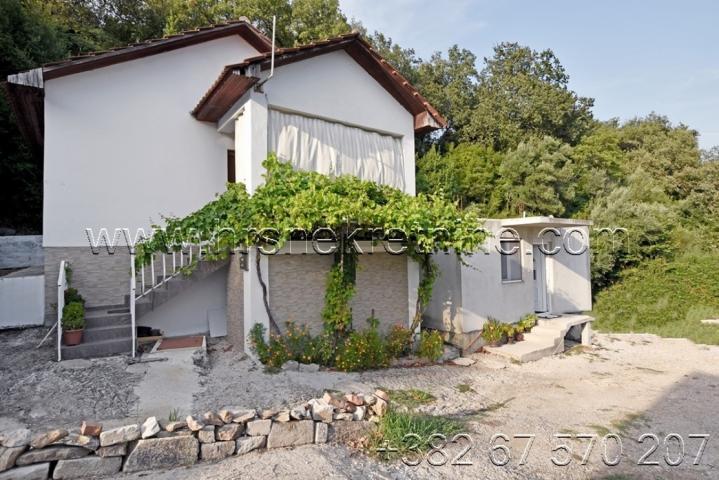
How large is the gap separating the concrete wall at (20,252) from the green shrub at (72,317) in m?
7.91

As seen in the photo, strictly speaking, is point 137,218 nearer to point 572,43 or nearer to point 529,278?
point 529,278

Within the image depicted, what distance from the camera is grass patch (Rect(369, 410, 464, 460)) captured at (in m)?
4.41

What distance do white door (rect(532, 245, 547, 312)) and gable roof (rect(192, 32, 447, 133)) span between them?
5681 mm

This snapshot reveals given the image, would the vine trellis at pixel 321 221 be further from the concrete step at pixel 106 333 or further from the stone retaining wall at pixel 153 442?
the stone retaining wall at pixel 153 442

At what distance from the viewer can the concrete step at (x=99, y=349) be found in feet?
22.8

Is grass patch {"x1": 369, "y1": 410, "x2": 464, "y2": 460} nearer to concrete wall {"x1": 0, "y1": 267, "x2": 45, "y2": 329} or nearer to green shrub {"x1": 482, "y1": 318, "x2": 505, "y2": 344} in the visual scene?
green shrub {"x1": 482, "y1": 318, "x2": 505, "y2": 344}

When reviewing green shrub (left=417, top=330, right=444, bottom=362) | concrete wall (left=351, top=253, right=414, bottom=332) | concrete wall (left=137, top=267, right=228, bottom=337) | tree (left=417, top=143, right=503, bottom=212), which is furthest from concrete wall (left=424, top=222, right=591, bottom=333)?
tree (left=417, top=143, right=503, bottom=212)

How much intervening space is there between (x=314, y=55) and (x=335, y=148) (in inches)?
82.2

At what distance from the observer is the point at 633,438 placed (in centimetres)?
552

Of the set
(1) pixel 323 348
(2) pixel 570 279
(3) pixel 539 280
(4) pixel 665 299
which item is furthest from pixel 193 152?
(4) pixel 665 299

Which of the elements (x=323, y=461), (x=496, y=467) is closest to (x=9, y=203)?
(x=323, y=461)

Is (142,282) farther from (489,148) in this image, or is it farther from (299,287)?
(489,148)

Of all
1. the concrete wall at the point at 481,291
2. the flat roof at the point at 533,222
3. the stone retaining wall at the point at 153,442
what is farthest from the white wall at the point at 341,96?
the stone retaining wall at the point at 153,442

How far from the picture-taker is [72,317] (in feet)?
23.1
